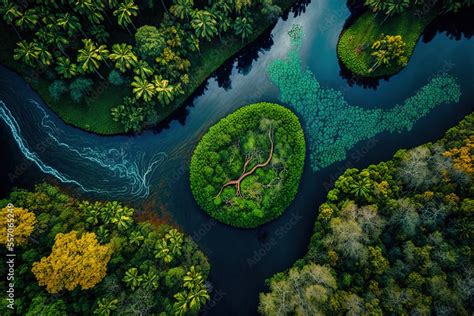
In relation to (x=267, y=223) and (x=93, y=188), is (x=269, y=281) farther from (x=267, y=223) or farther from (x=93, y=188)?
(x=93, y=188)

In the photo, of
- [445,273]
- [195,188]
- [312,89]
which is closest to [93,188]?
[195,188]

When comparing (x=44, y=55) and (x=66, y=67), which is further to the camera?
(x=66, y=67)

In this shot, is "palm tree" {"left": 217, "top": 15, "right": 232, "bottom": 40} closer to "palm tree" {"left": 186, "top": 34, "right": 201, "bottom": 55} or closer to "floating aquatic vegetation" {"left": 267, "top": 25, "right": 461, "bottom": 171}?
"palm tree" {"left": 186, "top": 34, "right": 201, "bottom": 55}

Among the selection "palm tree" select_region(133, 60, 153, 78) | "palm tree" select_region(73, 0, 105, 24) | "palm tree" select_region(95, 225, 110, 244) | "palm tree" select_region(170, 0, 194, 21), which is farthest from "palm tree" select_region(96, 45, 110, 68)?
"palm tree" select_region(95, 225, 110, 244)

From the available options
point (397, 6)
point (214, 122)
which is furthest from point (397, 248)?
point (397, 6)

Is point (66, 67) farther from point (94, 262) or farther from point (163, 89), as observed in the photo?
point (94, 262)
